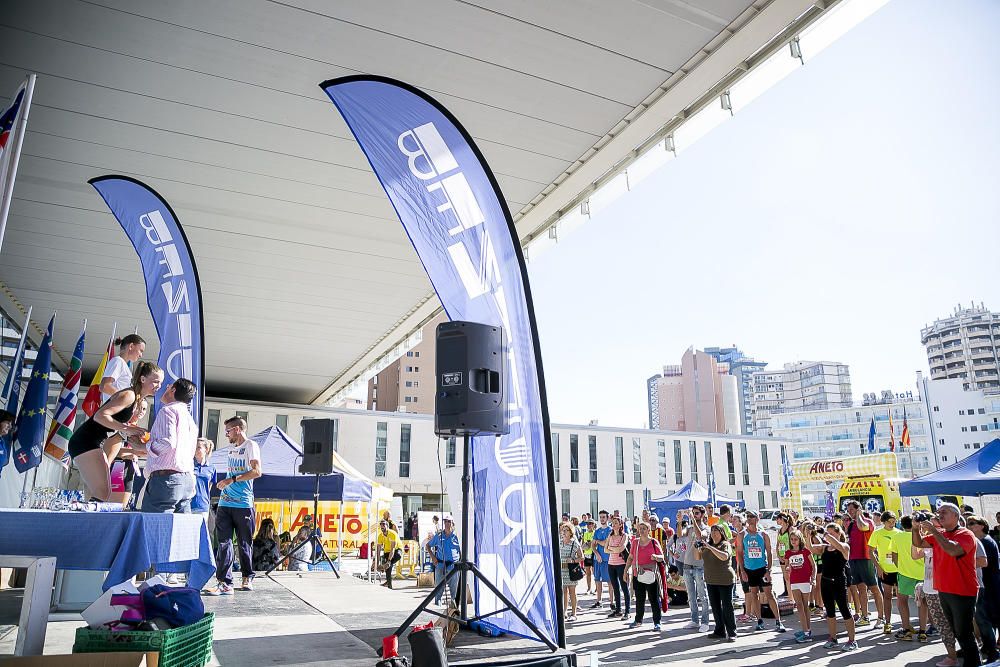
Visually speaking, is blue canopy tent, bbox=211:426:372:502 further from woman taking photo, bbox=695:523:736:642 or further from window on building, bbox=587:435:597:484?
window on building, bbox=587:435:597:484

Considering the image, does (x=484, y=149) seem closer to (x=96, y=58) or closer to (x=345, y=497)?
(x=96, y=58)

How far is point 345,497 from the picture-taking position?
15.0 metres

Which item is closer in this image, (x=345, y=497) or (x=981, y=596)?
(x=981, y=596)

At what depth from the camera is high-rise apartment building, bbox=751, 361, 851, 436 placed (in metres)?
163

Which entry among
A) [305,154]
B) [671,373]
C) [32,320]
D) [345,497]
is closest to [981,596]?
[305,154]

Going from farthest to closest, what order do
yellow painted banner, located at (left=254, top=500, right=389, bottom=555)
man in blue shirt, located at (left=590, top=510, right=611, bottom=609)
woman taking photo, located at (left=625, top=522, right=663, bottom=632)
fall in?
yellow painted banner, located at (left=254, top=500, right=389, bottom=555) < man in blue shirt, located at (left=590, top=510, right=611, bottom=609) < woman taking photo, located at (left=625, top=522, right=663, bottom=632)

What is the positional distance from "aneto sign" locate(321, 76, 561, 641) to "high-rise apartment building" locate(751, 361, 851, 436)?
168m

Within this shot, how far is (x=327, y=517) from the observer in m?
22.0

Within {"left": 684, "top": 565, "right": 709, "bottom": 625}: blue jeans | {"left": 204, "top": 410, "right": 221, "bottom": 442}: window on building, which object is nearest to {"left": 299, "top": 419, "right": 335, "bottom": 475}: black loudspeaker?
{"left": 684, "top": 565, "right": 709, "bottom": 625}: blue jeans

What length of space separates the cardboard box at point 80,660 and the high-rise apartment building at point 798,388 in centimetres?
17039

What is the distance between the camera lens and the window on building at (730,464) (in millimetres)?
50281

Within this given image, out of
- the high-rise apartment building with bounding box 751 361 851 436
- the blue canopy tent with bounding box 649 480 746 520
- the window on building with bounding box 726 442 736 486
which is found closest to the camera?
the blue canopy tent with bounding box 649 480 746 520

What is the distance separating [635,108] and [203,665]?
6150mm

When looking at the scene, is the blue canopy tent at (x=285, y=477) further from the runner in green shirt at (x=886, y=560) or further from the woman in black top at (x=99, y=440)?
the runner in green shirt at (x=886, y=560)
